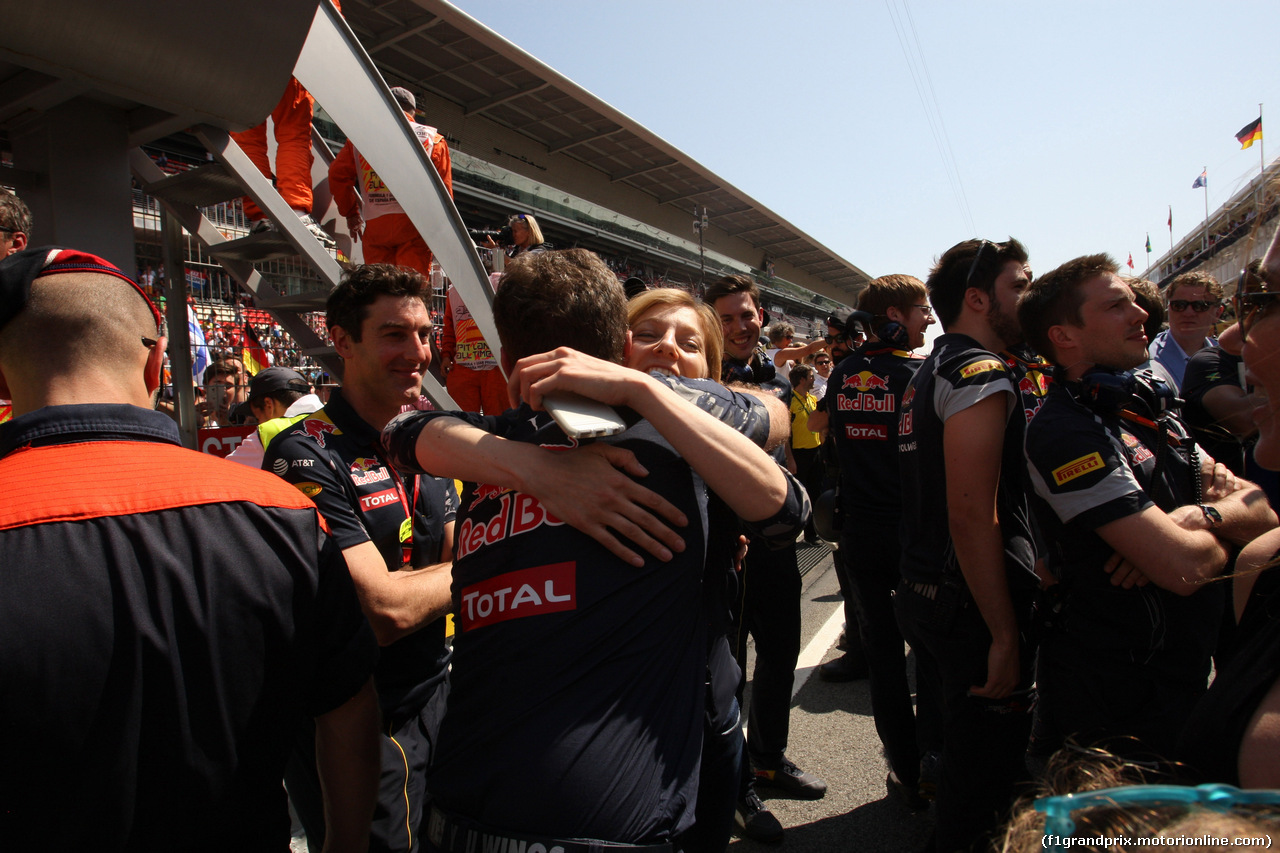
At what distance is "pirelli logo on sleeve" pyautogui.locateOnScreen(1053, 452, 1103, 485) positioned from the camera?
2.06 meters

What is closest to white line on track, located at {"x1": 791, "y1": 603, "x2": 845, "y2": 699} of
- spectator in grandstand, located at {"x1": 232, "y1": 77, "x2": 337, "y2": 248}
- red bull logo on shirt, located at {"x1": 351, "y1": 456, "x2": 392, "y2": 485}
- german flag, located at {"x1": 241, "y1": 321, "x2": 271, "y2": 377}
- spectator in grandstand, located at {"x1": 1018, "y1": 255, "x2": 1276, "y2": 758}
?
spectator in grandstand, located at {"x1": 1018, "y1": 255, "x2": 1276, "y2": 758}

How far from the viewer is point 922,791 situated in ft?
9.93

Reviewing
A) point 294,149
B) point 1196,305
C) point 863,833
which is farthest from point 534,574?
point 1196,305

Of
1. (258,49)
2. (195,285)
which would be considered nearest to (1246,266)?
(258,49)

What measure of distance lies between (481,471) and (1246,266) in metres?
1.53

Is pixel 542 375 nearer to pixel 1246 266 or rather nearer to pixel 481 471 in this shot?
pixel 481 471

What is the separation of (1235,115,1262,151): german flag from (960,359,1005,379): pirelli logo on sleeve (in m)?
20.0

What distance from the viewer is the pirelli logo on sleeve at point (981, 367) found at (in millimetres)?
2221

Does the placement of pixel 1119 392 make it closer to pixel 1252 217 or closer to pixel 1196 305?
pixel 1252 217

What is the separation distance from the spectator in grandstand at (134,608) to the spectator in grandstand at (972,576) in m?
1.82

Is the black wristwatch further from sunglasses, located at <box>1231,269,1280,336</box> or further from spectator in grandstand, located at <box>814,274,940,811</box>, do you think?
spectator in grandstand, located at <box>814,274,940,811</box>

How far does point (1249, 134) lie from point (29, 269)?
2322 cm

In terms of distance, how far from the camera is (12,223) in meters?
2.77

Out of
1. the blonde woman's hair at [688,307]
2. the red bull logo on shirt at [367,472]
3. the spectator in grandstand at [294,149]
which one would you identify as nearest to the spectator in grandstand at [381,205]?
the spectator in grandstand at [294,149]
